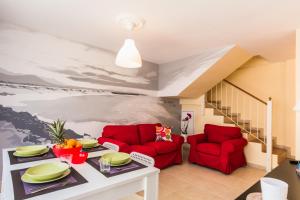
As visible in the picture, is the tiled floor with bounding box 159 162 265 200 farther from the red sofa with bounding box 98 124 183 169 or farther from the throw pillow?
the throw pillow

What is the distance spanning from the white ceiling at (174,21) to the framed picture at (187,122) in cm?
223

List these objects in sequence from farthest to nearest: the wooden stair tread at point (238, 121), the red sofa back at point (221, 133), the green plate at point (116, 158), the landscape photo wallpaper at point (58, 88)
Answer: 1. the wooden stair tread at point (238, 121)
2. the red sofa back at point (221, 133)
3. the landscape photo wallpaper at point (58, 88)
4. the green plate at point (116, 158)

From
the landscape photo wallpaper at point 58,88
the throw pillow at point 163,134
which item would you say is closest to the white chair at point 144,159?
the landscape photo wallpaper at point 58,88

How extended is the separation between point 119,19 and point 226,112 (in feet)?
13.1

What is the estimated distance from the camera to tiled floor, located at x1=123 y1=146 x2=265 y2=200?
2650 mm

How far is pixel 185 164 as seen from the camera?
4023 mm

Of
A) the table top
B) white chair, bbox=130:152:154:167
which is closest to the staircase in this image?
the table top

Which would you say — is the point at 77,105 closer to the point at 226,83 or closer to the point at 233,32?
the point at 233,32

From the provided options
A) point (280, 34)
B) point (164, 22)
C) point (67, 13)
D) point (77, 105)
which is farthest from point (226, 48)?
point (77, 105)

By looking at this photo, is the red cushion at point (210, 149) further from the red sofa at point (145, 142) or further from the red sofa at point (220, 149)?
the red sofa at point (145, 142)

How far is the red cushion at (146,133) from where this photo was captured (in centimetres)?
396

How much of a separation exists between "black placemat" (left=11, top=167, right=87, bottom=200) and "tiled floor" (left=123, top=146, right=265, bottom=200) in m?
1.72

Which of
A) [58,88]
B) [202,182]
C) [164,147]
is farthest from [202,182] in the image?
[58,88]

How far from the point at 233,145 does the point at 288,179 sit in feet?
7.30
